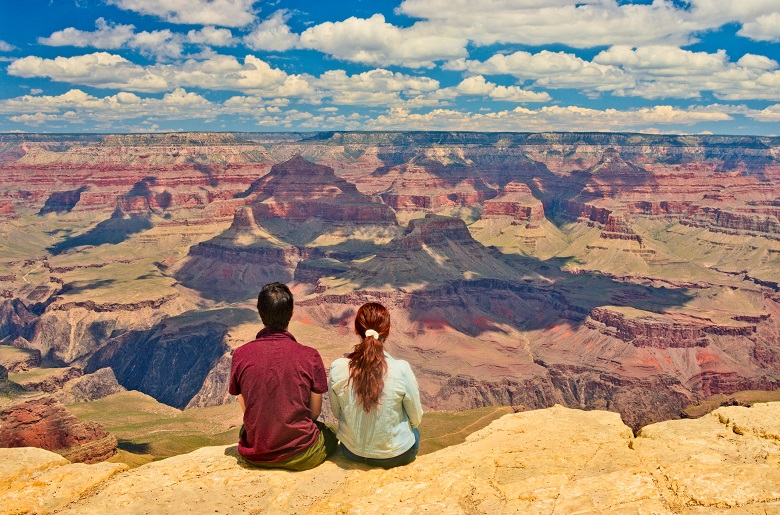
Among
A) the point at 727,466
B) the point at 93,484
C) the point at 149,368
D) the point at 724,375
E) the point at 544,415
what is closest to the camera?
the point at 727,466

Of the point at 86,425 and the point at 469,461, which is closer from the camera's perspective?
the point at 469,461

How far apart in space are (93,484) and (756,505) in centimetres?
1755

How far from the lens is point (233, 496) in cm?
1691

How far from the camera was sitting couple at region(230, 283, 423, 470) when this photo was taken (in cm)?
1762

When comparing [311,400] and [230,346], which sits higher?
[311,400]

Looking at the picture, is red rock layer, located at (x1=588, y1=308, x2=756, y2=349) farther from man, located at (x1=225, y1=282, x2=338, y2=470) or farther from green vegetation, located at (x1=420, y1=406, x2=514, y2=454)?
man, located at (x1=225, y1=282, x2=338, y2=470)

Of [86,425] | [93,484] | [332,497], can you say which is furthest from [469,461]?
[86,425]

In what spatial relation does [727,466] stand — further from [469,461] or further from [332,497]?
[332,497]

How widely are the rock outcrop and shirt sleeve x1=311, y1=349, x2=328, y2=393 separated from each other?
61.4 metres

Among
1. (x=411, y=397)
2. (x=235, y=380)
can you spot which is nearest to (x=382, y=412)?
(x=411, y=397)

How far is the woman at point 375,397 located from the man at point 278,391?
80cm

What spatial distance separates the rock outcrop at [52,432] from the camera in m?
69.6

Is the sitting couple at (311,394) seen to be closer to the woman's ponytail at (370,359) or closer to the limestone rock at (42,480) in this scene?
the woman's ponytail at (370,359)

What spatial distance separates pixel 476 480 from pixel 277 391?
613 centimetres
